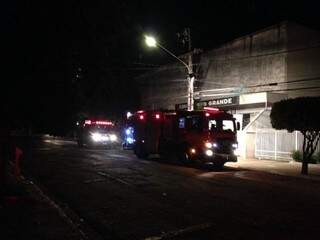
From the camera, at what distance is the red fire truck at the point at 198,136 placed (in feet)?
76.7

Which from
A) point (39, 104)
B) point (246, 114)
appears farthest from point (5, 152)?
point (246, 114)

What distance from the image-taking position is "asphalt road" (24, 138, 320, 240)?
9.22 m

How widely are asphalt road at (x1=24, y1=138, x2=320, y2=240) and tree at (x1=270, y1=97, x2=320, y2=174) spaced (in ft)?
7.72

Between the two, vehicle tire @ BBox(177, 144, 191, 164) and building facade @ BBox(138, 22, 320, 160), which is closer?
vehicle tire @ BBox(177, 144, 191, 164)

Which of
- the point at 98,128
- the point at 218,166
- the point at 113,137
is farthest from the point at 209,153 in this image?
the point at 98,128

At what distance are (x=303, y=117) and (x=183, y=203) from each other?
34.6ft

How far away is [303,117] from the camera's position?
2095 centimetres

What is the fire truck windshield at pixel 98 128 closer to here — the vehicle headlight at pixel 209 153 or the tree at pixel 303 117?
the vehicle headlight at pixel 209 153

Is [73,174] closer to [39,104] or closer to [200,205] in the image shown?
[200,205]

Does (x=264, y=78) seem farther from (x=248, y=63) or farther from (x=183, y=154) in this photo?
(x=183, y=154)

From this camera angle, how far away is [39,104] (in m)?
34.7

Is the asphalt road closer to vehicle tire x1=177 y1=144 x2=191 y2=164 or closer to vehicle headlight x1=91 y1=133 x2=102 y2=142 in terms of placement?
vehicle tire x1=177 y1=144 x2=191 y2=164

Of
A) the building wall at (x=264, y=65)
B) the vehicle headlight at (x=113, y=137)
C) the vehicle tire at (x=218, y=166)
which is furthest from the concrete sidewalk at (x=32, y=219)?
the vehicle headlight at (x=113, y=137)

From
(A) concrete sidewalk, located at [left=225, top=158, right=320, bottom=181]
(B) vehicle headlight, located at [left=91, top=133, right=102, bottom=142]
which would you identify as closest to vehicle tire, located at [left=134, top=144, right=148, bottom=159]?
(A) concrete sidewalk, located at [left=225, top=158, right=320, bottom=181]
